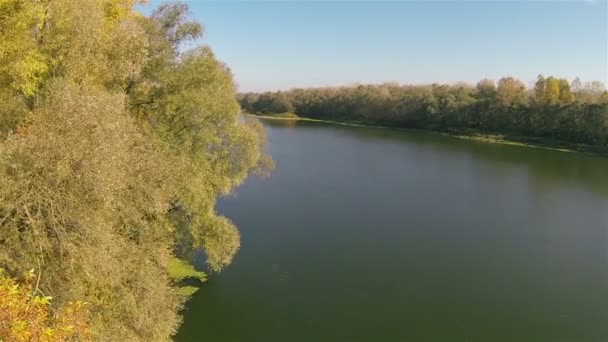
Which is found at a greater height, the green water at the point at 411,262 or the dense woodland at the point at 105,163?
the dense woodland at the point at 105,163

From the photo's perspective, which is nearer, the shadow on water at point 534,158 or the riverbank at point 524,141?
the shadow on water at point 534,158

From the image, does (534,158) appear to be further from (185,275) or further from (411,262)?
(185,275)

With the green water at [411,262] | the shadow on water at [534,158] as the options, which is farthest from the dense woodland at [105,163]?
the shadow on water at [534,158]

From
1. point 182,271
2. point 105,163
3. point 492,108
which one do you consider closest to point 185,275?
point 182,271

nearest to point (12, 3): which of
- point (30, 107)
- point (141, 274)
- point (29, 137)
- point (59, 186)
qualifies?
point (30, 107)

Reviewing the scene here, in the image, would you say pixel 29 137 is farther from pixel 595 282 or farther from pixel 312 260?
pixel 595 282

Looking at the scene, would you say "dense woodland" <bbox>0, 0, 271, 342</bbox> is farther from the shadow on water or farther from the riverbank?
the riverbank

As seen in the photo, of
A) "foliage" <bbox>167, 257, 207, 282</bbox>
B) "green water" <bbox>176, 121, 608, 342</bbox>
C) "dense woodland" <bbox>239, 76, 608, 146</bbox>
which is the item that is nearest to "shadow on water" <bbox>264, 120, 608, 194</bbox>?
"green water" <bbox>176, 121, 608, 342</bbox>

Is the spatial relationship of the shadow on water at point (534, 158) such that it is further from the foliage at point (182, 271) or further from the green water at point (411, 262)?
the foliage at point (182, 271)
